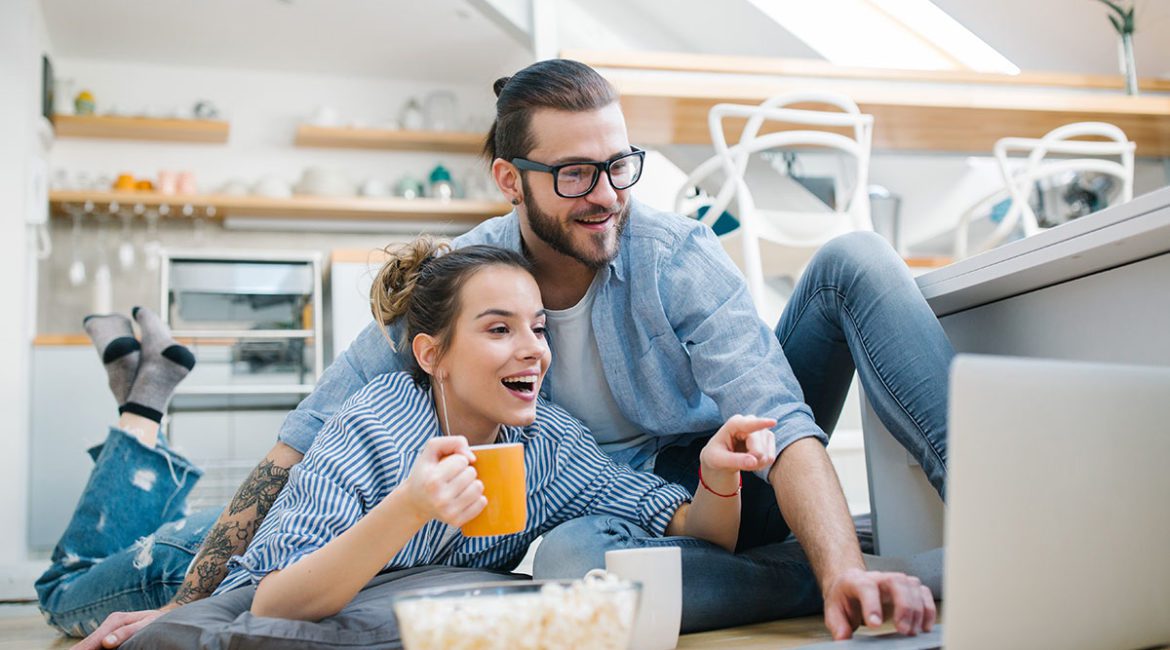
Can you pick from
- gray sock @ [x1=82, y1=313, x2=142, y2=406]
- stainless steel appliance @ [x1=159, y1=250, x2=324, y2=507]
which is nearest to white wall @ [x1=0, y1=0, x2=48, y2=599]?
stainless steel appliance @ [x1=159, y1=250, x2=324, y2=507]

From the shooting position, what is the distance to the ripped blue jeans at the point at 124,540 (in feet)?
5.75

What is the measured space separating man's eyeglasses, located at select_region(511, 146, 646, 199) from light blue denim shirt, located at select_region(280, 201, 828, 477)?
0.10 m

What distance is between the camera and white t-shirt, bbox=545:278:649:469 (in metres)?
1.59

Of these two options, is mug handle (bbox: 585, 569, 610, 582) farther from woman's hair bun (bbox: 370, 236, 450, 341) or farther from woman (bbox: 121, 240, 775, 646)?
woman's hair bun (bbox: 370, 236, 450, 341)

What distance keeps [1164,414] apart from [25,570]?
9.99ft

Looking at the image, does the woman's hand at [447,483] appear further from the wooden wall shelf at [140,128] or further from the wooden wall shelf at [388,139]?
the wooden wall shelf at [140,128]

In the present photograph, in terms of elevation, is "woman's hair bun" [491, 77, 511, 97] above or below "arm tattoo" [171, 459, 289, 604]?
above

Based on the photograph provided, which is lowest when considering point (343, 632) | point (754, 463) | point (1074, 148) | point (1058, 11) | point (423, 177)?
point (343, 632)

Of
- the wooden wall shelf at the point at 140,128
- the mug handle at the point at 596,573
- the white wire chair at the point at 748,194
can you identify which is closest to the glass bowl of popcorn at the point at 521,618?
the mug handle at the point at 596,573

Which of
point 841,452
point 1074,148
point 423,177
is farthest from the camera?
point 423,177

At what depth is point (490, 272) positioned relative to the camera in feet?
4.55

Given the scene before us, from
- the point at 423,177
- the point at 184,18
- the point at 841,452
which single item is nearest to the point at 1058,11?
the point at 841,452

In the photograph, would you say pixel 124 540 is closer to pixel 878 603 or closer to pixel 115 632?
pixel 115 632

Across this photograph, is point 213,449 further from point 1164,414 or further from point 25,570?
point 1164,414
